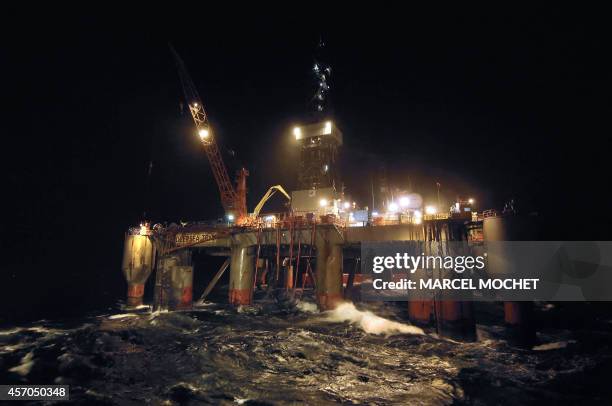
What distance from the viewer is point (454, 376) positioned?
16.2 m

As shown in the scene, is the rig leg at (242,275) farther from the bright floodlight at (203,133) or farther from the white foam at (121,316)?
the bright floodlight at (203,133)

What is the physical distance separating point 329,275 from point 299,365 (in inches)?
496

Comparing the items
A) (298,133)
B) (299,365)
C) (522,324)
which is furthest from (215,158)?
(522,324)

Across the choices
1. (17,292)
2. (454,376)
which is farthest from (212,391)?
(17,292)

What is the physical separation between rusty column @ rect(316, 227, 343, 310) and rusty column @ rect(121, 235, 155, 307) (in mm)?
22789

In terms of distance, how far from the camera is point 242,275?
34.0 metres

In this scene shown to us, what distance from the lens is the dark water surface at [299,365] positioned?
14250 millimetres

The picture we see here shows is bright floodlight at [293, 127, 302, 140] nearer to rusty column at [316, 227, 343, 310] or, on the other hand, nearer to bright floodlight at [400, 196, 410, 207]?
bright floodlight at [400, 196, 410, 207]

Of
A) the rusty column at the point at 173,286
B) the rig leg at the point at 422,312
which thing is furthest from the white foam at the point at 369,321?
the rusty column at the point at 173,286

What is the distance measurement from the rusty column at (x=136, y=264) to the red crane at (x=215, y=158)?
1290 cm

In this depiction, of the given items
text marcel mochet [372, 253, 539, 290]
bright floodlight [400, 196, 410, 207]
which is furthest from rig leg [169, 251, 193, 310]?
bright floodlight [400, 196, 410, 207]

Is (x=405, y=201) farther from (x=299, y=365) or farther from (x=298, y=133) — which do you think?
(x=299, y=365)

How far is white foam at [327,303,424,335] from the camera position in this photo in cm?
2520

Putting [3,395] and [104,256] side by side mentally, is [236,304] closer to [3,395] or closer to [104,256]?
[3,395]
